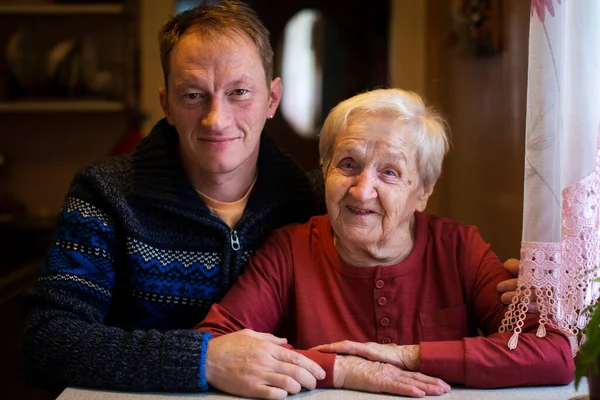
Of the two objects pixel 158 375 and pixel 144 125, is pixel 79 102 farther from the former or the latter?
pixel 158 375

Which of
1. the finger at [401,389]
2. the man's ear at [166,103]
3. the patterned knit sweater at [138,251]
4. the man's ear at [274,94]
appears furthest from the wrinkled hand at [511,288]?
the man's ear at [166,103]

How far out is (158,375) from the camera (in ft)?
4.87

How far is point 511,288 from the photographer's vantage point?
1.60 m

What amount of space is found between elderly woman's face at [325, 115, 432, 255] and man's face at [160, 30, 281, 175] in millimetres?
246

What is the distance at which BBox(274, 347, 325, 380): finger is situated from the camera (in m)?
1.49

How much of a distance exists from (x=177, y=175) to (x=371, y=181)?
49 centimetres

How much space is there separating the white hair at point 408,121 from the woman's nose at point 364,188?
0.12 m

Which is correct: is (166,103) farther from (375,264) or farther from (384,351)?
(384,351)

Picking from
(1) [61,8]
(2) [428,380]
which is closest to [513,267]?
(2) [428,380]

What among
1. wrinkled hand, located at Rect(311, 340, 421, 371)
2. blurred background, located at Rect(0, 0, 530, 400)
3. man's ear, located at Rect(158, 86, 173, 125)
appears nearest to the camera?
wrinkled hand, located at Rect(311, 340, 421, 371)

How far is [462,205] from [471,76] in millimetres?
551

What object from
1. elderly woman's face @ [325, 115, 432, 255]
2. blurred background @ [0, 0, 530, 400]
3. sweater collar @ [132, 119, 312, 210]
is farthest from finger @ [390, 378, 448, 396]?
blurred background @ [0, 0, 530, 400]

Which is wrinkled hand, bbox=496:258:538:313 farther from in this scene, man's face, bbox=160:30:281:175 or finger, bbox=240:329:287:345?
man's face, bbox=160:30:281:175

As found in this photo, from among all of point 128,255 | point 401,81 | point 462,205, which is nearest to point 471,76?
point 462,205
